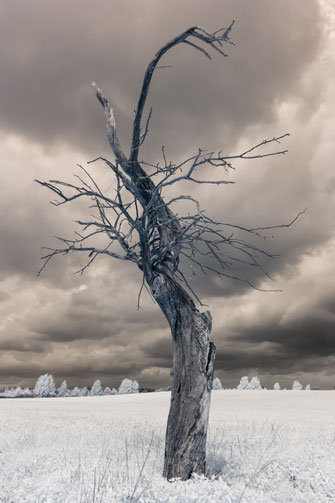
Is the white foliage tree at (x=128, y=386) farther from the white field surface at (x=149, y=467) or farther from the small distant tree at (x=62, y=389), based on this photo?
the white field surface at (x=149, y=467)

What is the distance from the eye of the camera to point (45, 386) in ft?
390

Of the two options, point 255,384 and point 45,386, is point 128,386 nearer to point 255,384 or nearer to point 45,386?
point 45,386

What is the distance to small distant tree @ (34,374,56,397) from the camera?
117787 millimetres

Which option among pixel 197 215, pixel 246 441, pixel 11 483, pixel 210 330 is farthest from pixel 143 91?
pixel 246 441

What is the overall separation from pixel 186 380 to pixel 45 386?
407 ft

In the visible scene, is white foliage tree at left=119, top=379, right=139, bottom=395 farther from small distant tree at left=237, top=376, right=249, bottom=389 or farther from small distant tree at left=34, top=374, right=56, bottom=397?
small distant tree at left=237, top=376, right=249, bottom=389

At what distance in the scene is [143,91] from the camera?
751 cm

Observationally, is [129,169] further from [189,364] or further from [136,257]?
[189,364]

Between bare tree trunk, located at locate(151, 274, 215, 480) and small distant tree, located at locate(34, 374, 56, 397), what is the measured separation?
122983 millimetres

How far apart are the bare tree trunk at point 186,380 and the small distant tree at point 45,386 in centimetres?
12298

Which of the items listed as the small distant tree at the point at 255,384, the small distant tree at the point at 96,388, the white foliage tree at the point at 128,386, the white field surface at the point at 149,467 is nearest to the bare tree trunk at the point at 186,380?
the white field surface at the point at 149,467

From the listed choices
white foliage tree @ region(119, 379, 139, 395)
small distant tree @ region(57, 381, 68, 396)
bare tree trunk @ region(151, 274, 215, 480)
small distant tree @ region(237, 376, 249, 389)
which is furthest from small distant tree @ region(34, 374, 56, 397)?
bare tree trunk @ region(151, 274, 215, 480)

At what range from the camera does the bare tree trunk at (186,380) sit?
723 cm

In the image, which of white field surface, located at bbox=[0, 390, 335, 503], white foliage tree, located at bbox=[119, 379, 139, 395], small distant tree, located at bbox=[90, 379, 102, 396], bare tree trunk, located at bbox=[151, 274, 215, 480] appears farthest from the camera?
small distant tree, located at bbox=[90, 379, 102, 396]
